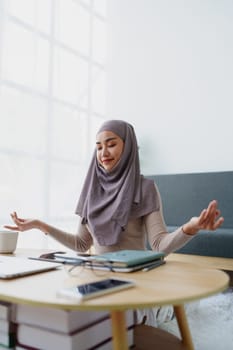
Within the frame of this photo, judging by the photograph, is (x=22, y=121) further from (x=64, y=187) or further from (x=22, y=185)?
(x=64, y=187)

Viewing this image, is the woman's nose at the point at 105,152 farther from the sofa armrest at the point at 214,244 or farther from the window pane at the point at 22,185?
the window pane at the point at 22,185

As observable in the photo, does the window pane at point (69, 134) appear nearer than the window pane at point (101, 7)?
Yes

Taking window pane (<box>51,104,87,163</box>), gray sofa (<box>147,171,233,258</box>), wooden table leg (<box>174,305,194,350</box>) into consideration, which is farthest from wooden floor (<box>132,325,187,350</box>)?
window pane (<box>51,104,87,163</box>)

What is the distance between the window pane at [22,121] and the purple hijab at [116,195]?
159 cm

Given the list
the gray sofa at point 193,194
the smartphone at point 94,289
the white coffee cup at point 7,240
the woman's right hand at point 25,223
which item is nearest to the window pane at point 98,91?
the gray sofa at point 193,194

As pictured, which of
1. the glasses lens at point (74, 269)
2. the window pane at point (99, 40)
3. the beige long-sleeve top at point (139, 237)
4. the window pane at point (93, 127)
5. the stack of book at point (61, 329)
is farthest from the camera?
the window pane at point (99, 40)

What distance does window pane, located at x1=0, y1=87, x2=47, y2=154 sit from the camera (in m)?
2.82

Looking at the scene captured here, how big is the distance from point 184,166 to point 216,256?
3.93 ft

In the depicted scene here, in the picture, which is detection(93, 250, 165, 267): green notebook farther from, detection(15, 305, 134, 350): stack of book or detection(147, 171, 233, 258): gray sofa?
detection(147, 171, 233, 258): gray sofa

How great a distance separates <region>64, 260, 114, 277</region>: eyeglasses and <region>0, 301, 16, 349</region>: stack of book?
0.16m

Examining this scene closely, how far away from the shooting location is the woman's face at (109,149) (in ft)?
4.52

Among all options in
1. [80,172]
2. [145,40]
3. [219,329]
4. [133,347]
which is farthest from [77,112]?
[133,347]

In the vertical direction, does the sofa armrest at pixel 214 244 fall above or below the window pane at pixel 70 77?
below

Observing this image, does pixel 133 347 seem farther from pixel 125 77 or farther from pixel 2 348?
pixel 125 77
